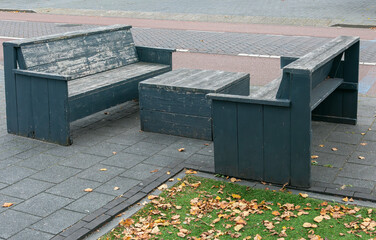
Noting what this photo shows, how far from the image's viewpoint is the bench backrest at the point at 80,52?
7.87 m

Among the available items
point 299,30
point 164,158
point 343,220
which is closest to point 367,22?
point 299,30

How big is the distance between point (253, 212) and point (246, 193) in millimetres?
486

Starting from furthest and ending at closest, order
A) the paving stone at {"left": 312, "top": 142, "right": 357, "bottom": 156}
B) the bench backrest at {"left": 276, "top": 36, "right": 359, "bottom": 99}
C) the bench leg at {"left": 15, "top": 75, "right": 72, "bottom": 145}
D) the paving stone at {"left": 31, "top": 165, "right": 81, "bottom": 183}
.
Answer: the bench leg at {"left": 15, "top": 75, "right": 72, "bottom": 145} → the paving stone at {"left": 312, "top": 142, "right": 357, "bottom": 156} → the paving stone at {"left": 31, "top": 165, "right": 81, "bottom": 183} → the bench backrest at {"left": 276, "top": 36, "right": 359, "bottom": 99}

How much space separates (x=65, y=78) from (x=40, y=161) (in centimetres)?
99

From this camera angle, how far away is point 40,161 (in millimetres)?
6922

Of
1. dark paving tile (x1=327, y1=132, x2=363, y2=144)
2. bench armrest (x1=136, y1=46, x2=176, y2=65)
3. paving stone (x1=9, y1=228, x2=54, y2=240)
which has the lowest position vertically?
paving stone (x1=9, y1=228, x2=54, y2=240)

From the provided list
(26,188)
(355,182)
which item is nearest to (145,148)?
(26,188)

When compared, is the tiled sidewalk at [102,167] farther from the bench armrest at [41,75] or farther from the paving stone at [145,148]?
the bench armrest at [41,75]

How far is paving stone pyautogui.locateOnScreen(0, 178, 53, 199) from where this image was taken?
235 inches

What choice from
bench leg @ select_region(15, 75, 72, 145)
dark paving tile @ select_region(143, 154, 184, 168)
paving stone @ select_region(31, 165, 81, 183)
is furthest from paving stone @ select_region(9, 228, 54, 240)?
bench leg @ select_region(15, 75, 72, 145)

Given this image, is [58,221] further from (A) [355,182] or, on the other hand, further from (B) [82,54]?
(B) [82,54]

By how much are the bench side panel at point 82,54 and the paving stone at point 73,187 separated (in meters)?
2.09

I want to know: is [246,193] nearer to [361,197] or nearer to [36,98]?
[361,197]

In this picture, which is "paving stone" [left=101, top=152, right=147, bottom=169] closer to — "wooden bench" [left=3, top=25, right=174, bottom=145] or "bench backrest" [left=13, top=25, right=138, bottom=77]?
"wooden bench" [left=3, top=25, right=174, bottom=145]
